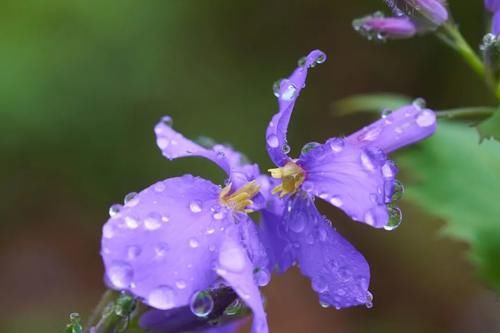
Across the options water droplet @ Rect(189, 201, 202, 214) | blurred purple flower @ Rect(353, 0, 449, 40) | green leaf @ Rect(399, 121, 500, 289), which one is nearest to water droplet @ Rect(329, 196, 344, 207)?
water droplet @ Rect(189, 201, 202, 214)

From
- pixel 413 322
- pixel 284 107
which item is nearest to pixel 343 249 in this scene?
pixel 284 107

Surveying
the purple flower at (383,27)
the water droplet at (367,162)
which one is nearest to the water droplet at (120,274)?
the water droplet at (367,162)

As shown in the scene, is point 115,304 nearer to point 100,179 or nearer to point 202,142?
point 202,142

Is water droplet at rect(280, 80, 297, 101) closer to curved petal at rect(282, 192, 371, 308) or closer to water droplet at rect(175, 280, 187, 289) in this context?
curved petal at rect(282, 192, 371, 308)

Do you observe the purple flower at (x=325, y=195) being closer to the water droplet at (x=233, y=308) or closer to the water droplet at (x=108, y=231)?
the water droplet at (x=233, y=308)

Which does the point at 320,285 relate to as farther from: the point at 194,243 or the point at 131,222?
the point at 131,222

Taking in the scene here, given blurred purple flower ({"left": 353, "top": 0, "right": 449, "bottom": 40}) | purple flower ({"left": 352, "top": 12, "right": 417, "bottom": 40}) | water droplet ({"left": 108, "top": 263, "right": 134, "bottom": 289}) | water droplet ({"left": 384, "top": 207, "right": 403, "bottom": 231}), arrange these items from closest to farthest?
water droplet ({"left": 108, "top": 263, "right": 134, "bottom": 289}), water droplet ({"left": 384, "top": 207, "right": 403, "bottom": 231}), blurred purple flower ({"left": 353, "top": 0, "right": 449, "bottom": 40}), purple flower ({"left": 352, "top": 12, "right": 417, "bottom": 40})
